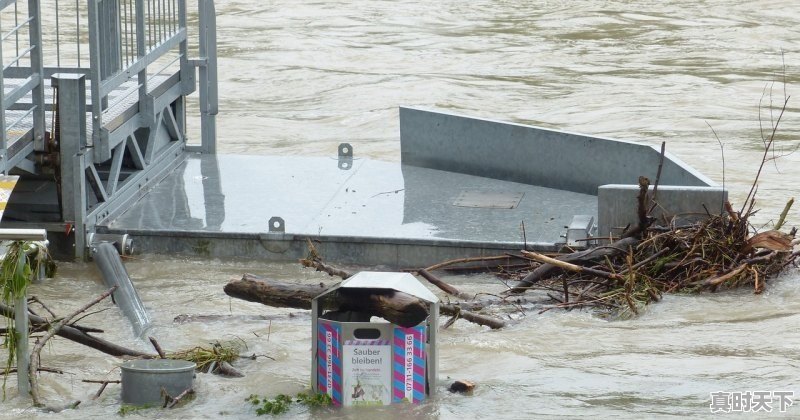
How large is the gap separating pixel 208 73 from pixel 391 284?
641 cm

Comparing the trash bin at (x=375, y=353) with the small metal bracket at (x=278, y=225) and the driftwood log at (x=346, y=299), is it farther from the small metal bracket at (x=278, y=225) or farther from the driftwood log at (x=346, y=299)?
the small metal bracket at (x=278, y=225)

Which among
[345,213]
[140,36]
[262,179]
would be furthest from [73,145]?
[262,179]

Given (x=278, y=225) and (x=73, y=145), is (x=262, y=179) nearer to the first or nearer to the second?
(x=278, y=225)

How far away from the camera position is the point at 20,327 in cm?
599

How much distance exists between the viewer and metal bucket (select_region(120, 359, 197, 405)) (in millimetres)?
6074

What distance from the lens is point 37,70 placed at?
8.65m

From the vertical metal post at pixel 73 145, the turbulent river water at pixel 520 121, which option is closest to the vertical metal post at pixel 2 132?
the vertical metal post at pixel 73 145

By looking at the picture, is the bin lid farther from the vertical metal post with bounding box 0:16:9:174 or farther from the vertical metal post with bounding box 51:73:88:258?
the vertical metal post with bounding box 51:73:88:258

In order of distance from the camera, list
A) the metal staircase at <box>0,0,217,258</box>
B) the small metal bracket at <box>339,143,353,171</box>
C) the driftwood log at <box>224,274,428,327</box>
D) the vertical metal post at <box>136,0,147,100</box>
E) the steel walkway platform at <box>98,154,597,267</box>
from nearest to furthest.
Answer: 1. the driftwood log at <box>224,274,428,327</box>
2. the metal staircase at <box>0,0,217,258</box>
3. the steel walkway platform at <box>98,154,597,267</box>
4. the vertical metal post at <box>136,0,147,100</box>
5. the small metal bracket at <box>339,143,353,171</box>

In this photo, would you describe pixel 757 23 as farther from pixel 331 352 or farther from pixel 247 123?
pixel 331 352

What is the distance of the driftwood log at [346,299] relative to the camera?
5.89 metres

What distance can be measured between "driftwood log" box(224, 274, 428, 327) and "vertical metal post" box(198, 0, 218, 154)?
5.15m

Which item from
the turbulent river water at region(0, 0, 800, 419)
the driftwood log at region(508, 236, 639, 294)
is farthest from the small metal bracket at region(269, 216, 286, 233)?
the driftwood log at region(508, 236, 639, 294)

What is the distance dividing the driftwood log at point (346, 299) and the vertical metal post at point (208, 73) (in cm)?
515
